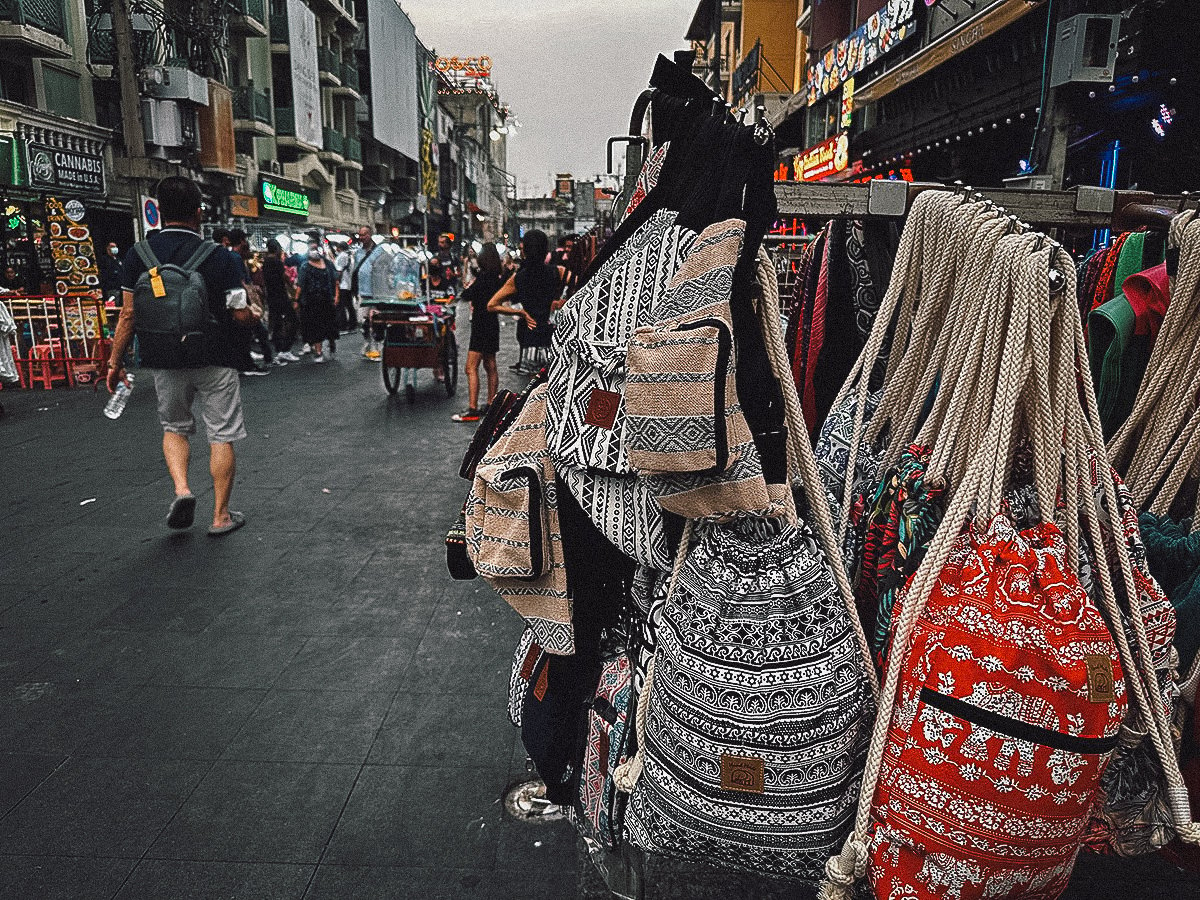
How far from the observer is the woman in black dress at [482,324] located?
827 centimetres

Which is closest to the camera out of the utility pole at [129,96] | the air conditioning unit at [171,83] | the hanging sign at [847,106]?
the hanging sign at [847,106]

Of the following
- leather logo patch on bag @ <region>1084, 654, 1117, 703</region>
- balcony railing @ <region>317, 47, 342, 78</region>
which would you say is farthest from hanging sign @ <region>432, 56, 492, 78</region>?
leather logo patch on bag @ <region>1084, 654, 1117, 703</region>

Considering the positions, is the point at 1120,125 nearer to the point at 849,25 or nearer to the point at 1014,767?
the point at 1014,767

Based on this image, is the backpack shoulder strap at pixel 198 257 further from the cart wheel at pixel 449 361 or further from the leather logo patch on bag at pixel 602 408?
the cart wheel at pixel 449 361

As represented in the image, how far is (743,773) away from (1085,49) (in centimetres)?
409

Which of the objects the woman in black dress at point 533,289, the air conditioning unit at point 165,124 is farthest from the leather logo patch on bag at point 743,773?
the air conditioning unit at point 165,124

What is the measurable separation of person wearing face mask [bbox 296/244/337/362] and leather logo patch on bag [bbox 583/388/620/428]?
38.5ft

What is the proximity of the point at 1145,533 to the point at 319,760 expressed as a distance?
8.02 feet

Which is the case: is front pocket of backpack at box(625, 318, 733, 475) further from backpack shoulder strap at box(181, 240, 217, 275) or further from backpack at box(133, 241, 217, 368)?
backpack shoulder strap at box(181, 240, 217, 275)

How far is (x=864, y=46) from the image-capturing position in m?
12.1

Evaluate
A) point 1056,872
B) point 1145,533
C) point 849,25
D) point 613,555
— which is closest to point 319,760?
point 613,555

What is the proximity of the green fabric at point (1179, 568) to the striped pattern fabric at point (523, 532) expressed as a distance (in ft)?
3.79

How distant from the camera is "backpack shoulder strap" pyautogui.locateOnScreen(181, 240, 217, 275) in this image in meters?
4.54

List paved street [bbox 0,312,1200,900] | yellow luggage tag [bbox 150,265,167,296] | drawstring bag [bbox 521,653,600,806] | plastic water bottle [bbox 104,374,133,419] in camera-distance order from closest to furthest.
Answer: drawstring bag [bbox 521,653,600,806]
paved street [bbox 0,312,1200,900]
yellow luggage tag [bbox 150,265,167,296]
plastic water bottle [bbox 104,374,133,419]
